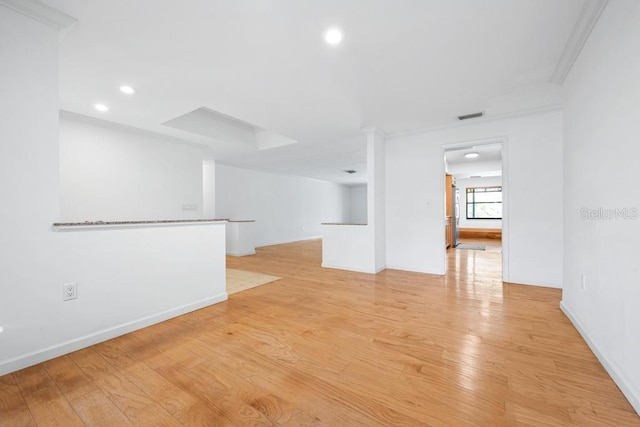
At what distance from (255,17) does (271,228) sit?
22.5ft

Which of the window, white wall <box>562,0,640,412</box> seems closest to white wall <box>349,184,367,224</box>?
the window

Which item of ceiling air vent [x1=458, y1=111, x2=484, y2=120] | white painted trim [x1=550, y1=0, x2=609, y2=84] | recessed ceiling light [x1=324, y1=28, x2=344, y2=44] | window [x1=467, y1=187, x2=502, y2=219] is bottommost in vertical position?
window [x1=467, y1=187, x2=502, y2=219]

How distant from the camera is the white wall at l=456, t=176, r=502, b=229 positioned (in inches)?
388

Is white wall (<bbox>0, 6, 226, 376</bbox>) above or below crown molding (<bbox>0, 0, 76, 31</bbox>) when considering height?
below

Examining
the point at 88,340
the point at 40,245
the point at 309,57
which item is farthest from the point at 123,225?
the point at 309,57

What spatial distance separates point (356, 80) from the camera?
8.78ft

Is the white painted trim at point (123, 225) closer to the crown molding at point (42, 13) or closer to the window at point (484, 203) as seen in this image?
the crown molding at point (42, 13)

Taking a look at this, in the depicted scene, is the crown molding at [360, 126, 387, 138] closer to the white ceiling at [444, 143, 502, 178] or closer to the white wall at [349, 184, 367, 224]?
the white ceiling at [444, 143, 502, 178]

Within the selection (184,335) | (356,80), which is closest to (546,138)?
(356,80)

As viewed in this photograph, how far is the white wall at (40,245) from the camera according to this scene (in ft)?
5.34

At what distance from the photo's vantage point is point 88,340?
6.42 feet

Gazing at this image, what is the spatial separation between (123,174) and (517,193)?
6195 millimetres

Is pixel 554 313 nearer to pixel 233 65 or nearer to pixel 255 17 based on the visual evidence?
pixel 255 17

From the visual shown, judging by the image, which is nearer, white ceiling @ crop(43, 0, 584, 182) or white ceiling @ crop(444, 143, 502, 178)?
white ceiling @ crop(43, 0, 584, 182)
